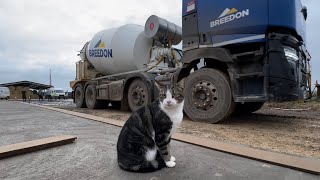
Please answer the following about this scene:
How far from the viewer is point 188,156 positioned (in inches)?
119

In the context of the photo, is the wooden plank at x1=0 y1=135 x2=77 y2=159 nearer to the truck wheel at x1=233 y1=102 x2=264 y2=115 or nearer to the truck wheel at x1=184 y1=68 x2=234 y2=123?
the truck wheel at x1=184 y1=68 x2=234 y2=123

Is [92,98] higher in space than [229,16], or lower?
lower

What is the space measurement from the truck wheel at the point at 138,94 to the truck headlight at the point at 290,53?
4110 mm

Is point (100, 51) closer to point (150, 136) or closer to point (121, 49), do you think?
point (121, 49)

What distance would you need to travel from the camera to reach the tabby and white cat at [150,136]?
2.39 metres

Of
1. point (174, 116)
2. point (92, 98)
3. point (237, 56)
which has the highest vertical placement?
point (237, 56)

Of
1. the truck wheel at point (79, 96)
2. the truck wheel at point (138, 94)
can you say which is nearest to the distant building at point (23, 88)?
the truck wheel at point (79, 96)

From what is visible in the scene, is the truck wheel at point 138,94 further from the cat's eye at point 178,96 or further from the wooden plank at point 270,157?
the cat's eye at point 178,96

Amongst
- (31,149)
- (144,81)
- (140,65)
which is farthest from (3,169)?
(140,65)

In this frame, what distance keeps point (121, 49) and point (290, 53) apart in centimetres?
585

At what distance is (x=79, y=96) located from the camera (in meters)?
12.4

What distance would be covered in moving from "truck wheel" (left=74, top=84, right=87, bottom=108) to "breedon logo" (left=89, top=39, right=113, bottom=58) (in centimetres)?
189

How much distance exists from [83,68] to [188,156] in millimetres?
9710

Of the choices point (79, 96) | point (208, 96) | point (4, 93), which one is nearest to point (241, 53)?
point (208, 96)
